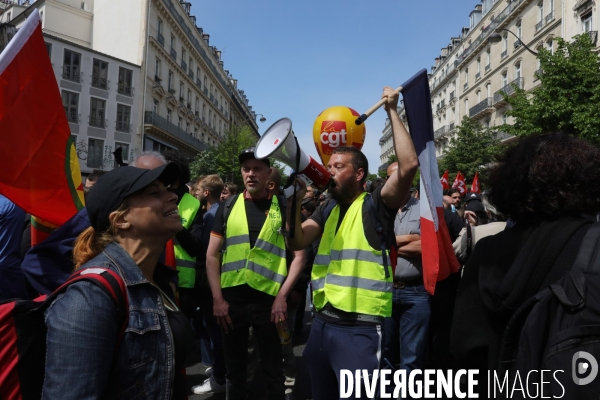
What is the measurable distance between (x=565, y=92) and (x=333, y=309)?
58.0 ft

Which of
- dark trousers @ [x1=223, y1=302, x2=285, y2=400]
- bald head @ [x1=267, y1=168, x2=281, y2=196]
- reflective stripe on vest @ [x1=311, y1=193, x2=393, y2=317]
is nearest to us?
reflective stripe on vest @ [x1=311, y1=193, x2=393, y2=317]

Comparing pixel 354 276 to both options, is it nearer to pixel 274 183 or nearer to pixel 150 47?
pixel 274 183

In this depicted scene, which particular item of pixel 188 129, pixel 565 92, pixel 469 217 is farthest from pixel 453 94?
pixel 469 217

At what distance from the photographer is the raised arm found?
2.48 metres

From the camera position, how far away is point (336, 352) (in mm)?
2619

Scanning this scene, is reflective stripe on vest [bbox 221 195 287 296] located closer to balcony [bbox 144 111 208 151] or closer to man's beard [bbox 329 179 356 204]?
man's beard [bbox 329 179 356 204]

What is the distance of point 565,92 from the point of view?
17250mm

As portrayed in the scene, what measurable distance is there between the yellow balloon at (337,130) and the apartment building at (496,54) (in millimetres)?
21621

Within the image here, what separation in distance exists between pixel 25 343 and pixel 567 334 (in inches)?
59.8

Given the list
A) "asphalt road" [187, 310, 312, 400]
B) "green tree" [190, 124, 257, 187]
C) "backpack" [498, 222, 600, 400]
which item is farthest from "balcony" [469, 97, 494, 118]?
"backpack" [498, 222, 600, 400]

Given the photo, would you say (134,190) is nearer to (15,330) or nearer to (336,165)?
(15,330)

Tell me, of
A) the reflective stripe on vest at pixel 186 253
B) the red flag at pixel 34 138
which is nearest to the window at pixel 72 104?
the reflective stripe on vest at pixel 186 253

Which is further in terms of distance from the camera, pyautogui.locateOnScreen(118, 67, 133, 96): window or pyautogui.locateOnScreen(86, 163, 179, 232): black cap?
pyautogui.locateOnScreen(118, 67, 133, 96): window

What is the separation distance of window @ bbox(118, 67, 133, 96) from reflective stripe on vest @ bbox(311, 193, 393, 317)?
32.2 metres
